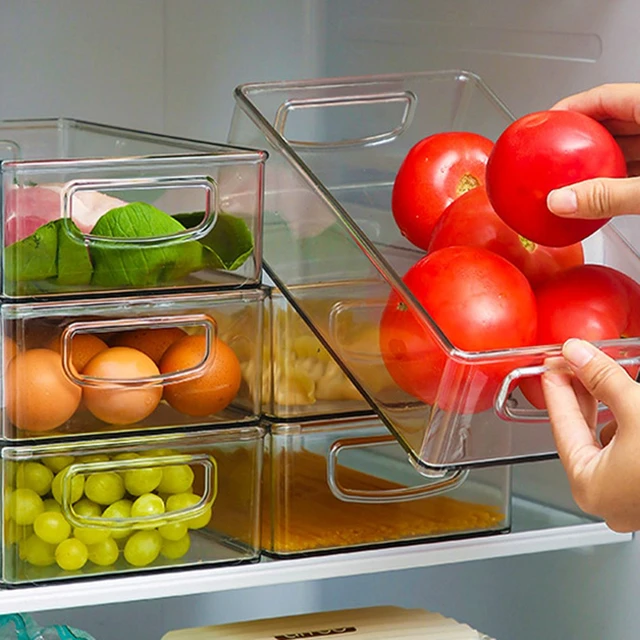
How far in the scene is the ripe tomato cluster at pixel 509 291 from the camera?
79 cm

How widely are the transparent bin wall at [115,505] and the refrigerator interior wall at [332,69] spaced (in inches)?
17.3

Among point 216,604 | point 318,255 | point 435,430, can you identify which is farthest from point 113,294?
point 216,604

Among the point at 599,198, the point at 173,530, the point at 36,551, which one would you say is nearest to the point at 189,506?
the point at 173,530

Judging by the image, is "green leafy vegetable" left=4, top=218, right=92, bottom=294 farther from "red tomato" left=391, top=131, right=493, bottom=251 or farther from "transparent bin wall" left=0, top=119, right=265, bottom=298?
"red tomato" left=391, top=131, right=493, bottom=251

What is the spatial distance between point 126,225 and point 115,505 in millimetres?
246

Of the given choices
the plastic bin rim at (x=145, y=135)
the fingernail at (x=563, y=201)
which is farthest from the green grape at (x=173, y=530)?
the fingernail at (x=563, y=201)

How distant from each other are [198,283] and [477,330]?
0.28 meters

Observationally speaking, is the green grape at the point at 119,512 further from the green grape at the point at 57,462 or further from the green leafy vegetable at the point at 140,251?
the green leafy vegetable at the point at 140,251

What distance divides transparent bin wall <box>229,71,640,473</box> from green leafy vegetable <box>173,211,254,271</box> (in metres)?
0.04

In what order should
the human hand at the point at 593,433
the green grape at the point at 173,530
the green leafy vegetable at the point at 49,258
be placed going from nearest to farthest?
1. the human hand at the point at 593,433
2. the green leafy vegetable at the point at 49,258
3. the green grape at the point at 173,530

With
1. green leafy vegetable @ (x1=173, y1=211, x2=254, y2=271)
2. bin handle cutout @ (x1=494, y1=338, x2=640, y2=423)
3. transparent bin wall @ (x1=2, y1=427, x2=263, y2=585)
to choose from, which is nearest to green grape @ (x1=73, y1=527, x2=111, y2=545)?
transparent bin wall @ (x1=2, y1=427, x2=263, y2=585)

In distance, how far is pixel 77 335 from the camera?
0.95m

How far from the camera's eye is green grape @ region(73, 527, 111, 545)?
976 mm

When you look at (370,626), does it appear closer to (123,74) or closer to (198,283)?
(198,283)
